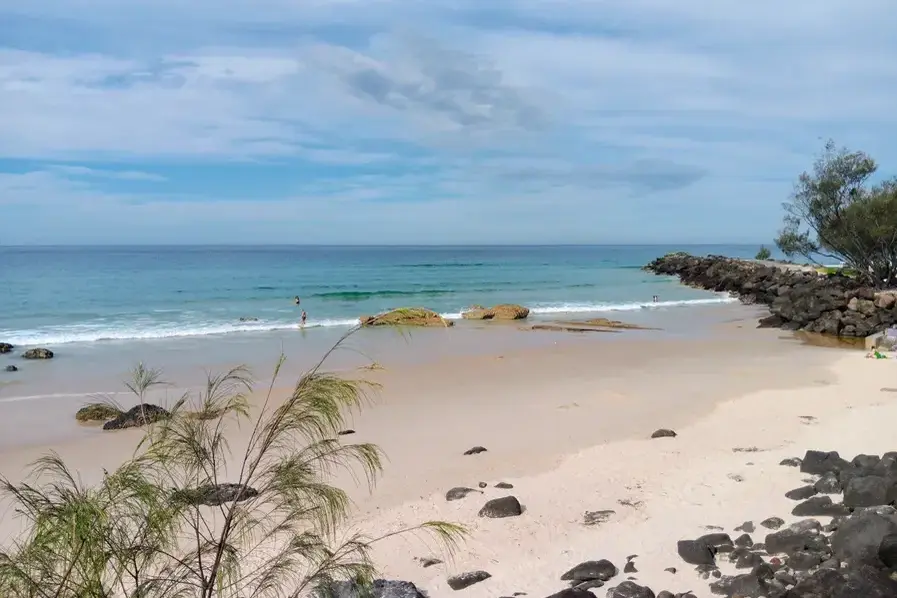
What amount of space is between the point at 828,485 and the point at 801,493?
38cm

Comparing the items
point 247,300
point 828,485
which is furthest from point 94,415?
point 247,300

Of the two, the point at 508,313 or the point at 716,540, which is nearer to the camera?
the point at 716,540

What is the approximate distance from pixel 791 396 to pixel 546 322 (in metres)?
17.9

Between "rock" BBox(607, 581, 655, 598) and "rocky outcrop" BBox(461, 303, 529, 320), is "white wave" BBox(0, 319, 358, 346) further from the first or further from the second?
"rock" BBox(607, 581, 655, 598)

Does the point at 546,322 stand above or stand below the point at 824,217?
below

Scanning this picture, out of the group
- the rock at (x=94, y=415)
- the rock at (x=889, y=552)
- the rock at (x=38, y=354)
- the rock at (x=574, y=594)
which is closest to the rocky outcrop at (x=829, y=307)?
the rock at (x=889, y=552)

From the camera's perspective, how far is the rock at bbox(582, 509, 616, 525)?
7957mm

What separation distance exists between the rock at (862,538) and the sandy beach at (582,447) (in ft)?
4.17

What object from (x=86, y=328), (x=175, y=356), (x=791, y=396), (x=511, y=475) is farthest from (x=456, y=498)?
(x=86, y=328)

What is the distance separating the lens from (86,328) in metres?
30.6

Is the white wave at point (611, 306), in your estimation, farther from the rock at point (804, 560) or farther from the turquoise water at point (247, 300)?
the rock at point (804, 560)

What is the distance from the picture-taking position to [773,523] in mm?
7367

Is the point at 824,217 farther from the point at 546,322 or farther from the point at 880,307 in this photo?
the point at 546,322

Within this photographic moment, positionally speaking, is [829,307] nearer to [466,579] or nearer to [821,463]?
[821,463]
